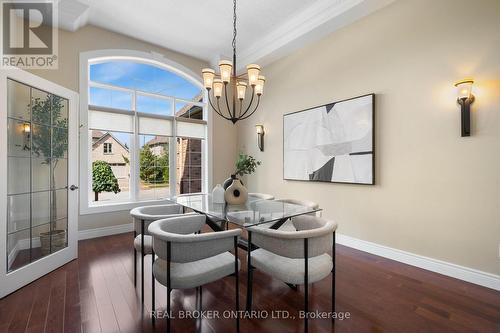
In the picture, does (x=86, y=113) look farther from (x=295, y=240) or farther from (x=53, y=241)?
(x=295, y=240)

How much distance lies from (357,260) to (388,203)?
847 millimetres

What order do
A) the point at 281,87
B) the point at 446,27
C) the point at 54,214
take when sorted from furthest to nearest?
the point at 281,87
the point at 54,214
the point at 446,27

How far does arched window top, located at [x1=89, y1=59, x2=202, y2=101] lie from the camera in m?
4.06

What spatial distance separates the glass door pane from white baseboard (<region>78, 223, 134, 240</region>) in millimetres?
907

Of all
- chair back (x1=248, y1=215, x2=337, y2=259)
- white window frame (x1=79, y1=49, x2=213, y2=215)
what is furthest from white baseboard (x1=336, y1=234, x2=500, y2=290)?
white window frame (x1=79, y1=49, x2=213, y2=215)

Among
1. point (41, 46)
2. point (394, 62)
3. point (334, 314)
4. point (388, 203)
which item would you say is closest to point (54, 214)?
point (41, 46)

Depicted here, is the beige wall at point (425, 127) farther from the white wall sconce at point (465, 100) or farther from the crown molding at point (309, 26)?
the crown molding at point (309, 26)

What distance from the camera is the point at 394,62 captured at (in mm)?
2951

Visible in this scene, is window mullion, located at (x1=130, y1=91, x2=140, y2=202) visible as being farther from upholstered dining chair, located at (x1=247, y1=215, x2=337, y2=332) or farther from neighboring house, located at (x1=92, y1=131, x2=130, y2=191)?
upholstered dining chair, located at (x1=247, y1=215, x2=337, y2=332)

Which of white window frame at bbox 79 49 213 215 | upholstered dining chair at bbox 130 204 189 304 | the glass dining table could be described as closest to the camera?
the glass dining table

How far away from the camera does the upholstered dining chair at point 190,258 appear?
5.19 ft

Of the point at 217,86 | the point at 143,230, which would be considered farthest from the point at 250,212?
the point at 217,86

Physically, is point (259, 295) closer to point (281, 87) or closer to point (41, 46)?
point (281, 87)

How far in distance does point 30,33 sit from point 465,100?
18.5ft
